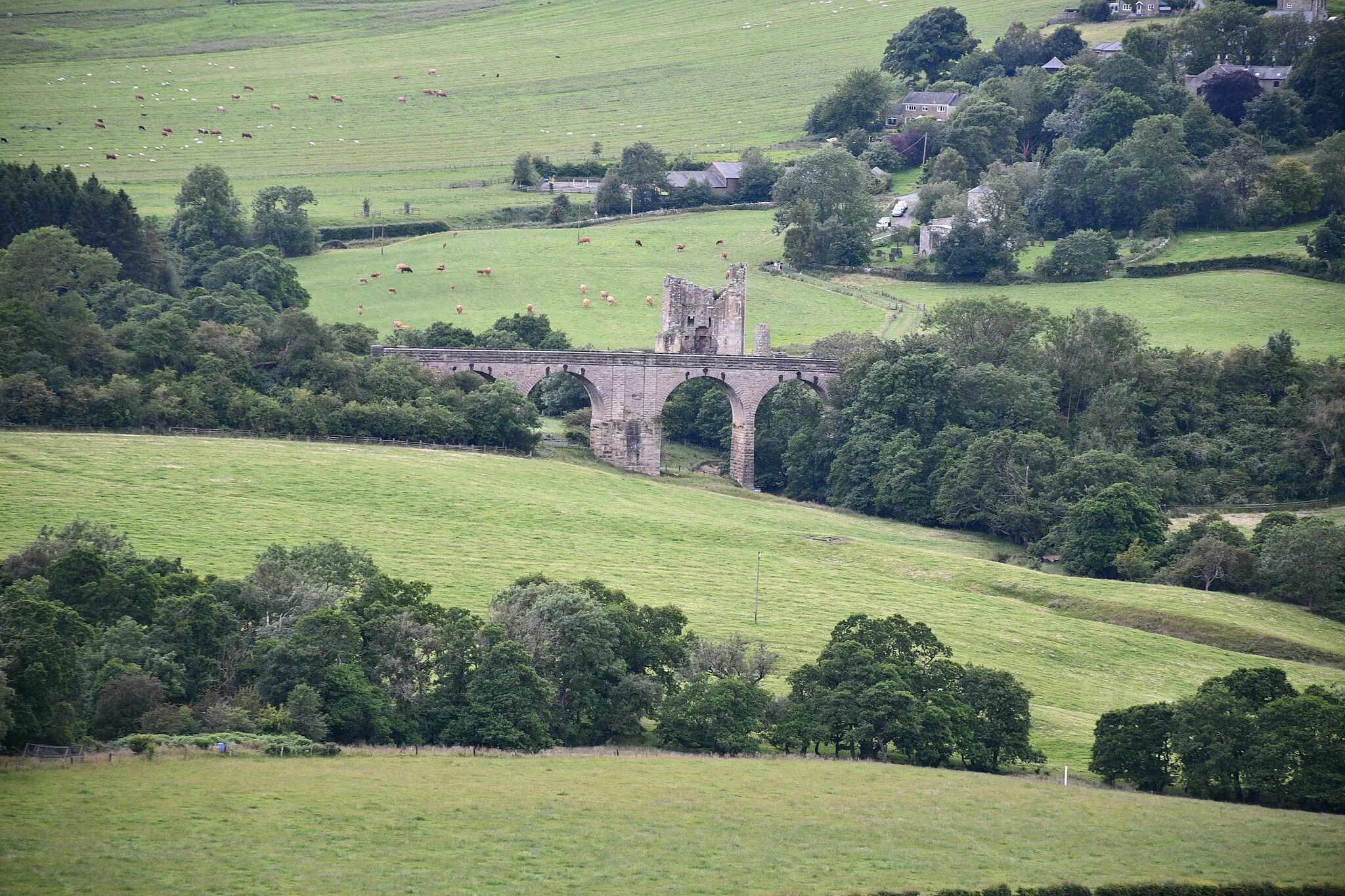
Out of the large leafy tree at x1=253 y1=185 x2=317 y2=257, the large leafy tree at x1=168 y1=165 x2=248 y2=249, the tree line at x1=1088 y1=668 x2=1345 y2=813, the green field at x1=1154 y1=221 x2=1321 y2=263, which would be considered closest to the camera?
the tree line at x1=1088 y1=668 x2=1345 y2=813

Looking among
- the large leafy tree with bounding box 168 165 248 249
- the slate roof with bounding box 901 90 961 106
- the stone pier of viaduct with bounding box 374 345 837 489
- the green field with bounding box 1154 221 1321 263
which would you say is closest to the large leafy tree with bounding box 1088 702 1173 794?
the stone pier of viaduct with bounding box 374 345 837 489

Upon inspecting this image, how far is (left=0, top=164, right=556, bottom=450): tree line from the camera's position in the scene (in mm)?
94250

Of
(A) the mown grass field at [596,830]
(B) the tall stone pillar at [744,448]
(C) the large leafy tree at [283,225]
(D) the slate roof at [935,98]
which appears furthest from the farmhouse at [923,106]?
(A) the mown grass field at [596,830]

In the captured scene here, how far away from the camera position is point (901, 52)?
19938cm

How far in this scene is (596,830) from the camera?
47.4 m

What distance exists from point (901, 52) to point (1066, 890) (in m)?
166

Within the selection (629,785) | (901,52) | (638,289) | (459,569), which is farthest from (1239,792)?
(901,52)

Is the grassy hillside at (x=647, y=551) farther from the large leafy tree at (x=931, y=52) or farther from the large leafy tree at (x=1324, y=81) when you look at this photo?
the large leafy tree at (x=931, y=52)

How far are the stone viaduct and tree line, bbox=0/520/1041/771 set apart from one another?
44.4 metres

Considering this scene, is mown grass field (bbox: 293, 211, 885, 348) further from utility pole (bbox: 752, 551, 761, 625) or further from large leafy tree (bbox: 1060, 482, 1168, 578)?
utility pole (bbox: 752, 551, 761, 625)

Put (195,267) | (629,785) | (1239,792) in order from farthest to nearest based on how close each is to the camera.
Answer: (195,267) < (1239,792) < (629,785)

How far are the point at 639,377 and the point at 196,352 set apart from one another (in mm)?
28742

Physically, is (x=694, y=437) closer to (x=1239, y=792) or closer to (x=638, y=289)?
(x=638, y=289)

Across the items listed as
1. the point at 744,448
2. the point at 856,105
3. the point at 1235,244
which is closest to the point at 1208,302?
the point at 1235,244
